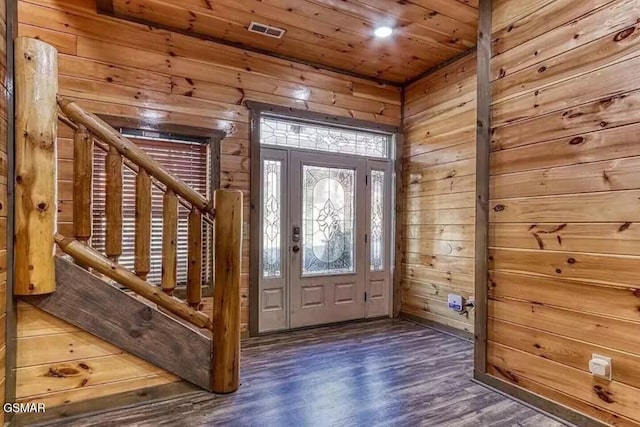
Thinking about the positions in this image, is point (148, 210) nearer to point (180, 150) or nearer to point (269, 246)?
point (180, 150)

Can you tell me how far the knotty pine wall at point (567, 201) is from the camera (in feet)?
6.57

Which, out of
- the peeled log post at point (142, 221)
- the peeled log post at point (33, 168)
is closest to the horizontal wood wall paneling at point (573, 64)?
the peeled log post at point (142, 221)

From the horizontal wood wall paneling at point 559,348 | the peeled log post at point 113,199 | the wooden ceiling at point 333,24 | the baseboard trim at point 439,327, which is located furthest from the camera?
the baseboard trim at point 439,327

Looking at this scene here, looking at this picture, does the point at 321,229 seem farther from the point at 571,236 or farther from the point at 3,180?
the point at 3,180

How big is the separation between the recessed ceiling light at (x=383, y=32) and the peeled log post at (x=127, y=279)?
2.78 metres

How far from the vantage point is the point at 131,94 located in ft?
10.9

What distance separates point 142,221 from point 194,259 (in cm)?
39

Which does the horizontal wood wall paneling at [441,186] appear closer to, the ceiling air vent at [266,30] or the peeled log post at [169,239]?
the ceiling air vent at [266,30]

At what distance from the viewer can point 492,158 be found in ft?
8.84

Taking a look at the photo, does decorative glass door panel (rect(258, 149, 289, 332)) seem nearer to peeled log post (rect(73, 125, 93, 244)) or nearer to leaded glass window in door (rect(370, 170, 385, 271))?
leaded glass window in door (rect(370, 170, 385, 271))

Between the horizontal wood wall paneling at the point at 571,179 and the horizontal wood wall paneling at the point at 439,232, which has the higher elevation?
the horizontal wood wall paneling at the point at 571,179

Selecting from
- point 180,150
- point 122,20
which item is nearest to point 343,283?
point 180,150

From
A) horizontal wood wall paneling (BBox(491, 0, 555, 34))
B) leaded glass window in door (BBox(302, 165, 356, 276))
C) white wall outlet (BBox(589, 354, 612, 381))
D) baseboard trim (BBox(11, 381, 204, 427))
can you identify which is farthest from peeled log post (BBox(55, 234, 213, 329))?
horizontal wood wall paneling (BBox(491, 0, 555, 34))

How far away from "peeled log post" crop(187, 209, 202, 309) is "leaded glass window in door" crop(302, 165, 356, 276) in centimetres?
170
